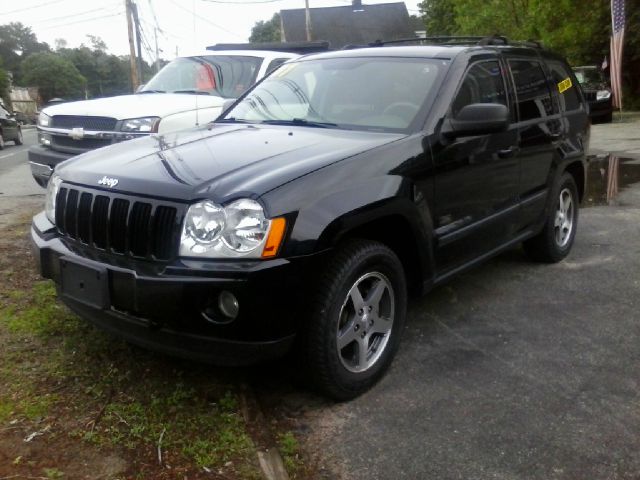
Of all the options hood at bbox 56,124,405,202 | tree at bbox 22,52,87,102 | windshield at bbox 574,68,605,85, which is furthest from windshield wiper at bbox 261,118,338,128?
tree at bbox 22,52,87,102

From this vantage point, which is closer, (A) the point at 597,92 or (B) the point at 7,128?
(A) the point at 597,92

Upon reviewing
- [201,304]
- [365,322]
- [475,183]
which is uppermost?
[475,183]

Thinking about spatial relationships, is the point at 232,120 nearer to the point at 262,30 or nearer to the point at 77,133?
the point at 77,133

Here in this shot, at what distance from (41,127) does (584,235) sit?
5788 mm

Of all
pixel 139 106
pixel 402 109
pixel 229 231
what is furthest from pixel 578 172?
pixel 139 106

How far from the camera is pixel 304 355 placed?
298 centimetres

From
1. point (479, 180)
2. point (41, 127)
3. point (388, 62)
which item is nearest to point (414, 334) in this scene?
point (479, 180)

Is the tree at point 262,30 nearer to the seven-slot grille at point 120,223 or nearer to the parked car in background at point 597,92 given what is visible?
the parked car in background at point 597,92

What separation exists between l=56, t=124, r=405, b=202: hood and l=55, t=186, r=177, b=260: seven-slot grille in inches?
2.5

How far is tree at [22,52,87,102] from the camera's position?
7438 centimetres

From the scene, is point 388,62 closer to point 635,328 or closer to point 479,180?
point 479,180

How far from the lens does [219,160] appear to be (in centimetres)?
320

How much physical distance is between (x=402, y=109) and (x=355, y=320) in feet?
4.61

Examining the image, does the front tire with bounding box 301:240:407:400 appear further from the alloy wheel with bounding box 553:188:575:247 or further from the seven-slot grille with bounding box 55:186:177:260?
the alloy wheel with bounding box 553:188:575:247
